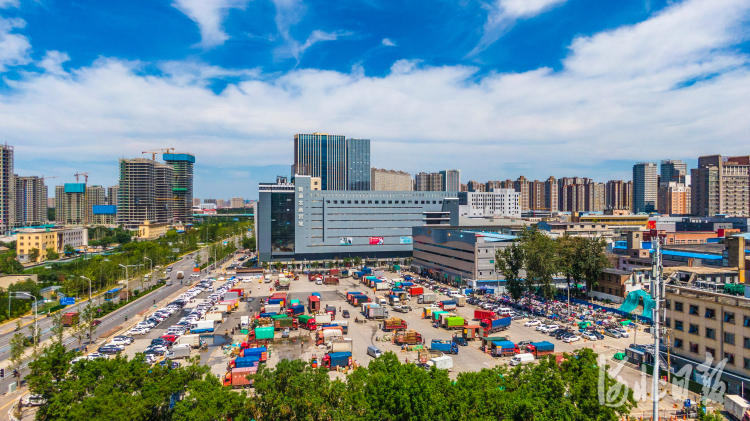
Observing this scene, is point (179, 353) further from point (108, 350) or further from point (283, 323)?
point (283, 323)

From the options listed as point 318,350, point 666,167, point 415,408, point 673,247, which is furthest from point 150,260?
point 666,167

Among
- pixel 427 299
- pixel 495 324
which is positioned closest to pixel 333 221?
pixel 427 299

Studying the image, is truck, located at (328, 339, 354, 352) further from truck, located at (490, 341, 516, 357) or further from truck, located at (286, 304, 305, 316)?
truck, located at (286, 304, 305, 316)

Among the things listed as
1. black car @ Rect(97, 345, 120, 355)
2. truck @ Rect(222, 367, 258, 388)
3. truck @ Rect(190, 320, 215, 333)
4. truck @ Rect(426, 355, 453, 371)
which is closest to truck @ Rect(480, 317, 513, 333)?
truck @ Rect(426, 355, 453, 371)

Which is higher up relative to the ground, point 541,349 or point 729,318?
point 729,318

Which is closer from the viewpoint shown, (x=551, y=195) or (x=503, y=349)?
(x=503, y=349)

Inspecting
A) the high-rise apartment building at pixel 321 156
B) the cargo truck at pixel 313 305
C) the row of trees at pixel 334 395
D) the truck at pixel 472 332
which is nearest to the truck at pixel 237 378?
the row of trees at pixel 334 395

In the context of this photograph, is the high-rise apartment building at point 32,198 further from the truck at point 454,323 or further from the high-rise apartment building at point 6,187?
the truck at point 454,323

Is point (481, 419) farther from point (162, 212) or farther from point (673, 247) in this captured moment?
point (162, 212)
